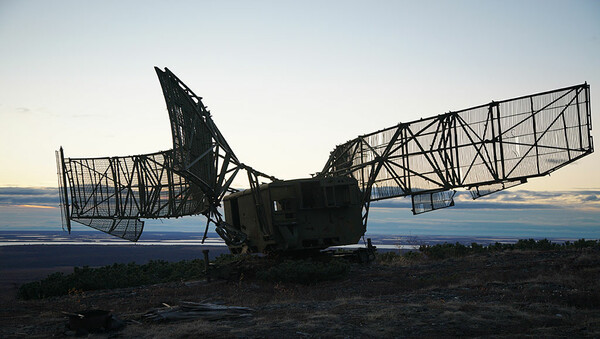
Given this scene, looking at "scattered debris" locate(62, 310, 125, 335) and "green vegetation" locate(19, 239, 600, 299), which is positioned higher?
"scattered debris" locate(62, 310, 125, 335)

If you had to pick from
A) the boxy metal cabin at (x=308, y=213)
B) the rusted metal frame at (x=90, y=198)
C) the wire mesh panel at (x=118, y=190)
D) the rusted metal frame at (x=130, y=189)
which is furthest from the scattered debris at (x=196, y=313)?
the rusted metal frame at (x=90, y=198)

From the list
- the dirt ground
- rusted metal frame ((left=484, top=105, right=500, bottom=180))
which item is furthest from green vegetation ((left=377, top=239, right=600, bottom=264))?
rusted metal frame ((left=484, top=105, right=500, bottom=180))

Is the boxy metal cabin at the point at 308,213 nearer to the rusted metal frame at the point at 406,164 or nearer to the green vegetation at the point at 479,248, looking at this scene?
the rusted metal frame at the point at 406,164

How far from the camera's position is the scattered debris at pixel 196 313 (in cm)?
1544

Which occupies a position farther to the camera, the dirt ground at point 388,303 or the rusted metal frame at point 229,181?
the rusted metal frame at point 229,181

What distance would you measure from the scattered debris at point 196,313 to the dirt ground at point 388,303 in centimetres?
27

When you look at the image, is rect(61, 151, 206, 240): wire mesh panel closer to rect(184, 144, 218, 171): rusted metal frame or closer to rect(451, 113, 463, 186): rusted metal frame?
rect(184, 144, 218, 171): rusted metal frame

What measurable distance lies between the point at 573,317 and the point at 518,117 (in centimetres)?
1374

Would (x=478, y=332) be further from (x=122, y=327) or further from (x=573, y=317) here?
(x=122, y=327)

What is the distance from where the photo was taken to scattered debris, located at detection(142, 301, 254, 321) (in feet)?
50.6

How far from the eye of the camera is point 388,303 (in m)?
16.8

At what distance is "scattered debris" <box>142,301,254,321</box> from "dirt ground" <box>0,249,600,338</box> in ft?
0.90

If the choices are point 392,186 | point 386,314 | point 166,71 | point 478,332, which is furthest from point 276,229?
point 478,332

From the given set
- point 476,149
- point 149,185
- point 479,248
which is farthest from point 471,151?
point 149,185
